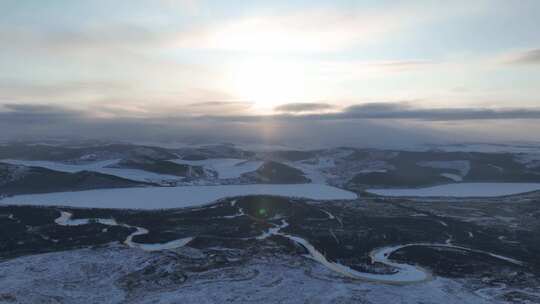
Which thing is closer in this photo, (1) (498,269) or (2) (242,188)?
(1) (498,269)

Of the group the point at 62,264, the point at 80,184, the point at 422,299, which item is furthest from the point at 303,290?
the point at 80,184

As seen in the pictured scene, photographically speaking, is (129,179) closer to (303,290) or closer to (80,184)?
(80,184)

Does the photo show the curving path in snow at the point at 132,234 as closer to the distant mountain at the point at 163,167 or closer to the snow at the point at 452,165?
the distant mountain at the point at 163,167

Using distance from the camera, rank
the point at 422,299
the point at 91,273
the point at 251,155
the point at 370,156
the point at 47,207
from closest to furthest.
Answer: the point at 422,299
the point at 91,273
the point at 47,207
the point at 370,156
the point at 251,155

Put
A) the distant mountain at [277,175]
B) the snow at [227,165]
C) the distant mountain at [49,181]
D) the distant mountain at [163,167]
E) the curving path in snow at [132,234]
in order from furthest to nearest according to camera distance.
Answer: the snow at [227,165] < the distant mountain at [163,167] < the distant mountain at [277,175] < the distant mountain at [49,181] < the curving path in snow at [132,234]

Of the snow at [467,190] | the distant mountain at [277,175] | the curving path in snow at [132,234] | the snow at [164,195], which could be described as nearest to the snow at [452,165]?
the snow at [467,190]

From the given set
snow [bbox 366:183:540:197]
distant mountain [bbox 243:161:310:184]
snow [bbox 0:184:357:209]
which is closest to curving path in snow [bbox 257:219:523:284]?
snow [bbox 0:184:357:209]
